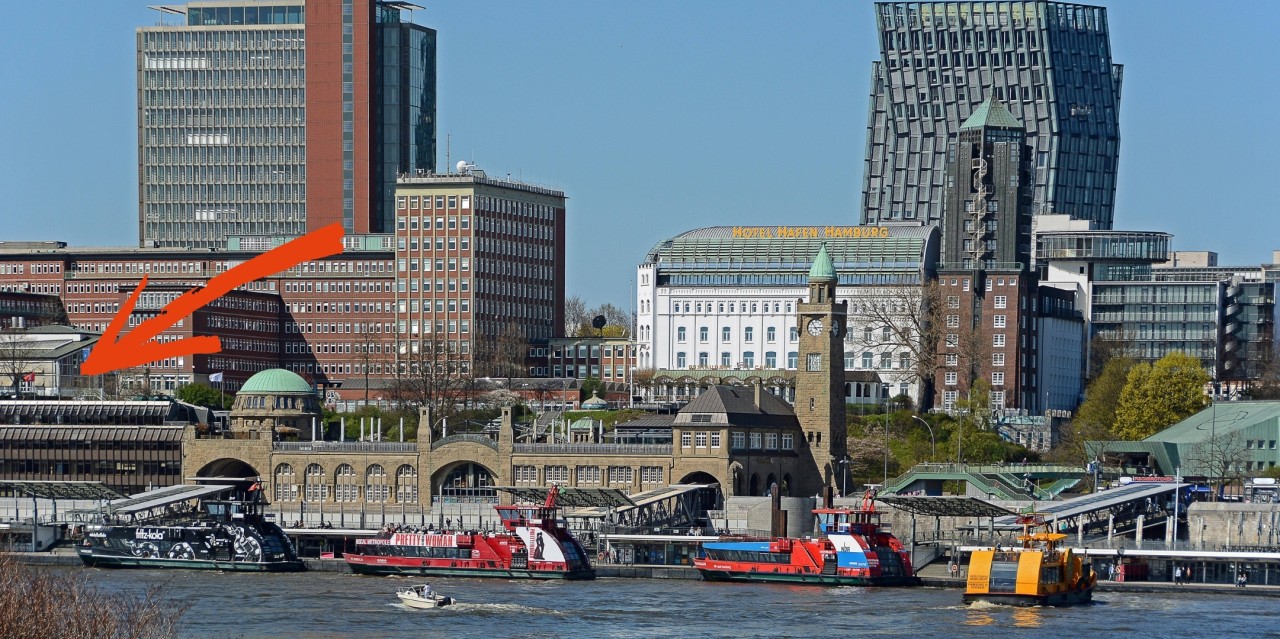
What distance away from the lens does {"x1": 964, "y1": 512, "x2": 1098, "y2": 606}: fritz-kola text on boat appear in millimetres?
140625

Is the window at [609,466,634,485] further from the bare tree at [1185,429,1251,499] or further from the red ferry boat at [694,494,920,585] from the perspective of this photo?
the bare tree at [1185,429,1251,499]

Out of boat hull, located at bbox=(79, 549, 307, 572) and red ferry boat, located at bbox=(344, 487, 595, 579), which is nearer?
red ferry boat, located at bbox=(344, 487, 595, 579)

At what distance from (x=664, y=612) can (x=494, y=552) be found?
95.2ft

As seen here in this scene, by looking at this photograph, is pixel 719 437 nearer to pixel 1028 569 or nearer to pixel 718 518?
pixel 718 518

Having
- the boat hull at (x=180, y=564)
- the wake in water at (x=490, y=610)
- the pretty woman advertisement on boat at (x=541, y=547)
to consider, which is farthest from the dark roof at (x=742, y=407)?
the wake in water at (x=490, y=610)

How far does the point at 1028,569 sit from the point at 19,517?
89716mm

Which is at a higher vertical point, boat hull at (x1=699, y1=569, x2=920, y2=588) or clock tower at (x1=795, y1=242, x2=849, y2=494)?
clock tower at (x1=795, y1=242, x2=849, y2=494)

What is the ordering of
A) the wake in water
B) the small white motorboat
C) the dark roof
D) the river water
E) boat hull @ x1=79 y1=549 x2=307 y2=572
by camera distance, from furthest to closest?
the dark roof
boat hull @ x1=79 y1=549 x2=307 y2=572
the small white motorboat
the wake in water
the river water

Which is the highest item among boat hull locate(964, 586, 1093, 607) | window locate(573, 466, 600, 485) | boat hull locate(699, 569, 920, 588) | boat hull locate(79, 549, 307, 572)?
window locate(573, 466, 600, 485)

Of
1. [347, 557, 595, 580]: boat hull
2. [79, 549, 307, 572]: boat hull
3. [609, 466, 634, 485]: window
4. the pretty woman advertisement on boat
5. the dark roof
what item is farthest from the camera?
[609, 466, 634, 485]: window

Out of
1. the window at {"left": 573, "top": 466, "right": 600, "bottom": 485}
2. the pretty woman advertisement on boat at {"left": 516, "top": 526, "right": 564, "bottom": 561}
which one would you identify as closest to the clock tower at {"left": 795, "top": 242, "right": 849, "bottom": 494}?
the window at {"left": 573, "top": 466, "right": 600, "bottom": 485}

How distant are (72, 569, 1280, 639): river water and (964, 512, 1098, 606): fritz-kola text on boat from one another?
1.26 metres

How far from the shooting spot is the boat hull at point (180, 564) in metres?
166

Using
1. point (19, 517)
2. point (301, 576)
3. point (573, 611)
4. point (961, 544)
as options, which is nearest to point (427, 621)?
point (573, 611)
